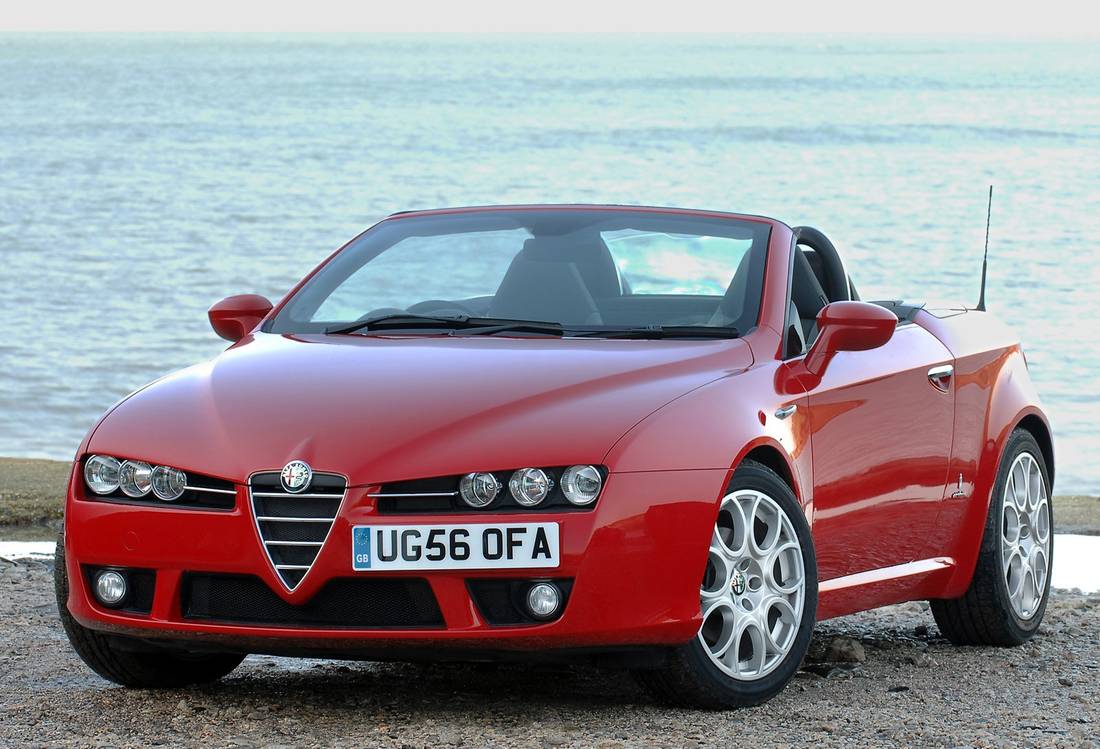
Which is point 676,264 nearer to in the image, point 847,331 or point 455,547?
point 847,331

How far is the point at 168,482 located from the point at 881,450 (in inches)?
89.7

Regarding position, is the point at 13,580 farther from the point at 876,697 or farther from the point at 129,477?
the point at 876,697

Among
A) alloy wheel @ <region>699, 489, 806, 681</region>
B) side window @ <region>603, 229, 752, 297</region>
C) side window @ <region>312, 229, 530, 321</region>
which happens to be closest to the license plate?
alloy wheel @ <region>699, 489, 806, 681</region>

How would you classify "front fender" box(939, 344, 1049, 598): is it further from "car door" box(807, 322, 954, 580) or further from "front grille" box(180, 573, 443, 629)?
"front grille" box(180, 573, 443, 629)

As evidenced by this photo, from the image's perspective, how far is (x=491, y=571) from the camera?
16.5 ft

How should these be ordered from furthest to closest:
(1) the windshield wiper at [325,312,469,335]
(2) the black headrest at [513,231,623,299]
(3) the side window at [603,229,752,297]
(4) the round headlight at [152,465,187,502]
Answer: (3) the side window at [603,229,752,297] < (2) the black headrest at [513,231,623,299] < (1) the windshield wiper at [325,312,469,335] < (4) the round headlight at [152,465,187,502]

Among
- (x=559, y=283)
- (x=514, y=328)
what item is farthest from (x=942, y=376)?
(x=514, y=328)

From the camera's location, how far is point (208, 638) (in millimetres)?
5234

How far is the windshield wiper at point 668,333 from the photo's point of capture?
6.05 metres

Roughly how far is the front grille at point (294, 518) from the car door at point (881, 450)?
5.14ft

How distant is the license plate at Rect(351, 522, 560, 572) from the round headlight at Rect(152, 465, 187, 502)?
20.2 inches

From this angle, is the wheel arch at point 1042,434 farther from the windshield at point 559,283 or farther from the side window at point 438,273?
the side window at point 438,273

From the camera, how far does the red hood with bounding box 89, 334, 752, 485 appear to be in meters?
5.09

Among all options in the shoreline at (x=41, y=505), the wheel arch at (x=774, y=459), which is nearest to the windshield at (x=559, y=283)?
the wheel arch at (x=774, y=459)
